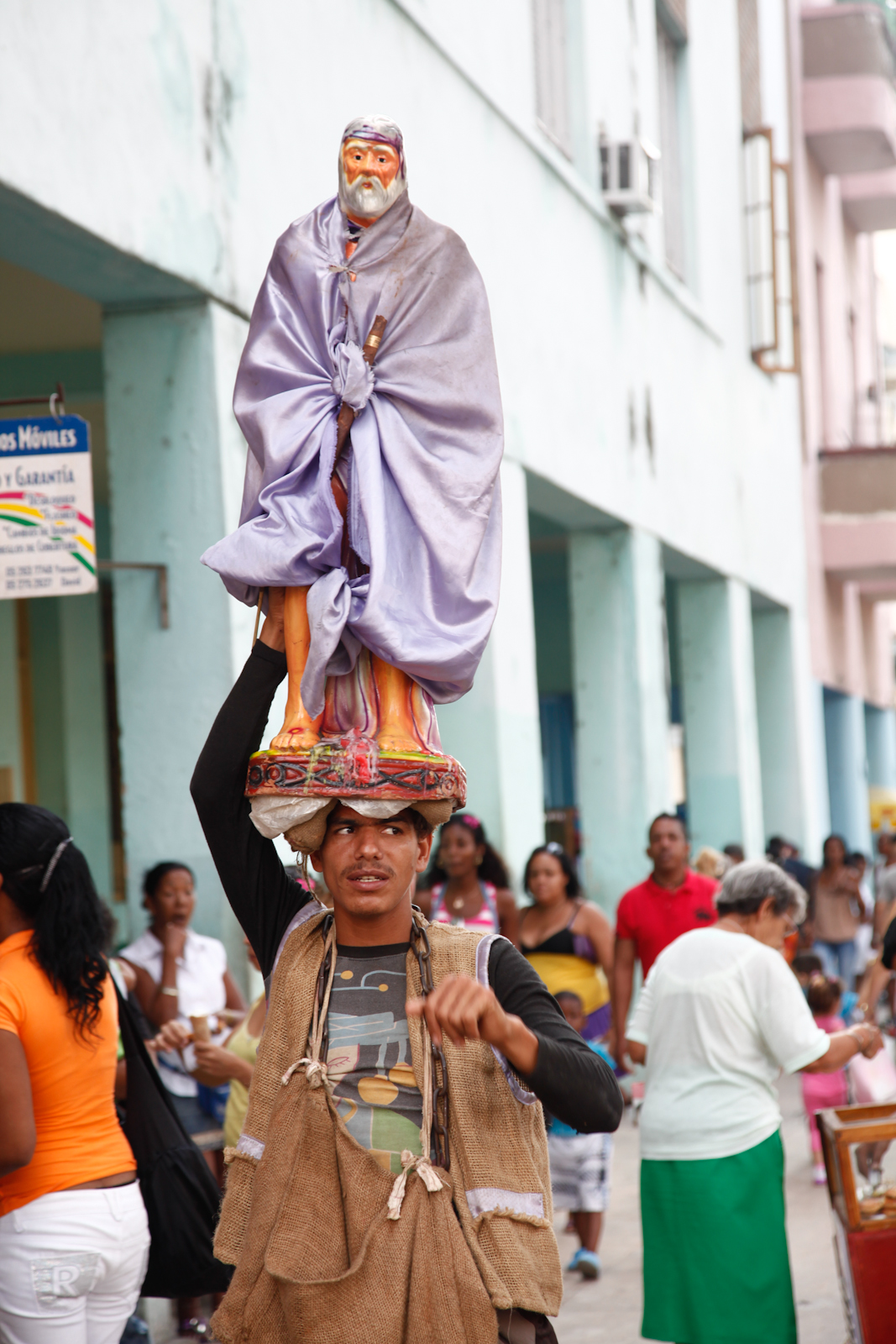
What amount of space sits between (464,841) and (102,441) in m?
3.81

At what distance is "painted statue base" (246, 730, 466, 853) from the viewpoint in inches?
107

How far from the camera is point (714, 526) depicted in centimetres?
1470

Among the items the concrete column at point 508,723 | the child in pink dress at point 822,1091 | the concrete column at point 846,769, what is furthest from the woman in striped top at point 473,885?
the concrete column at point 846,769

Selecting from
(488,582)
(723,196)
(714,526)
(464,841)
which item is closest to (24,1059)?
(488,582)

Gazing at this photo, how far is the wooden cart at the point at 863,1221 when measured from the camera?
479 cm

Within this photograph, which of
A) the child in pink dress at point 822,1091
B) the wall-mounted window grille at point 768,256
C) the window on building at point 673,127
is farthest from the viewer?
the wall-mounted window grille at point 768,256

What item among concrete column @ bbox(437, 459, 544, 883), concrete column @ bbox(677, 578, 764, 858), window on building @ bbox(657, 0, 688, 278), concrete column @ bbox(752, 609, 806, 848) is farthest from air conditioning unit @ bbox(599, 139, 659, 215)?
concrete column @ bbox(752, 609, 806, 848)

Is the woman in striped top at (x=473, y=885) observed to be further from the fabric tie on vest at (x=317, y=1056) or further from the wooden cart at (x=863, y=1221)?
the fabric tie on vest at (x=317, y=1056)

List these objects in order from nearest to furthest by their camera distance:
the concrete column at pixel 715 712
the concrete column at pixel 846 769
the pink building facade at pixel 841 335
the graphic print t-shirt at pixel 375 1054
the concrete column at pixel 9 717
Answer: the graphic print t-shirt at pixel 375 1054 < the concrete column at pixel 9 717 < the concrete column at pixel 715 712 < the pink building facade at pixel 841 335 < the concrete column at pixel 846 769

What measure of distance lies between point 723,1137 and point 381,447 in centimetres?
296

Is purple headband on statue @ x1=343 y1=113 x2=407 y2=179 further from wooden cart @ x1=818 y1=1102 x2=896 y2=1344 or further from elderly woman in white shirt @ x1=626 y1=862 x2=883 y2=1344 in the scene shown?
wooden cart @ x1=818 y1=1102 x2=896 y2=1344

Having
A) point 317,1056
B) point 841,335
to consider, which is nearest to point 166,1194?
point 317,1056

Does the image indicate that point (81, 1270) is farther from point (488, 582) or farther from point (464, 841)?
point (464, 841)

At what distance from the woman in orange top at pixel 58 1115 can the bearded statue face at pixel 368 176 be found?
5.32ft
